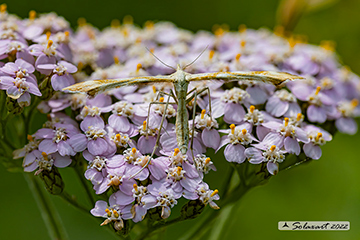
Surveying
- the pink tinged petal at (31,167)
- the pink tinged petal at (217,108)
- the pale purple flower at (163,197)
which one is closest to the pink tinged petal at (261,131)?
the pink tinged petal at (217,108)

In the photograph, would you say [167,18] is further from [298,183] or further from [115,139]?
[115,139]

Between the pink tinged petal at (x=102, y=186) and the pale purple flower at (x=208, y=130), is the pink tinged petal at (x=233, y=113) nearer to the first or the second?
the pale purple flower at (x=208, y=130)

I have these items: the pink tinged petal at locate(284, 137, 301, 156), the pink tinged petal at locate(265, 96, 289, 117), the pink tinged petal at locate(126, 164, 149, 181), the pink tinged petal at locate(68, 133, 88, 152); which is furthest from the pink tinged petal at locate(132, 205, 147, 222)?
the pink tinged petal at locate(265, 96, 289, 117)

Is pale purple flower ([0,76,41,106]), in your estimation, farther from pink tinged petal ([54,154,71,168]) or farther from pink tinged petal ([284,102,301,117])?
pink tinged petal ([284,102,301,117])

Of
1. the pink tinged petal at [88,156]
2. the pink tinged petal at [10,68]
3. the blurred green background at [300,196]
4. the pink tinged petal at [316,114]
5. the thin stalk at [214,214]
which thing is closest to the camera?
the pink tinged petal at [88,156]

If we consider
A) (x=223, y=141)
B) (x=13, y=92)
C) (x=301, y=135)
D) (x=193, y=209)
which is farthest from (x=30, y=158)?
(x=301, y=135)

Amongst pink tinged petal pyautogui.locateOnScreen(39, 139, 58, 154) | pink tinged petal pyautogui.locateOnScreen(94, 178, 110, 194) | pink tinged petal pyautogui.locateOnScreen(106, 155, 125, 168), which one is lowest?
pink tinged petal pyautogui.locateOnScreen(94, 178, 110, 194)
